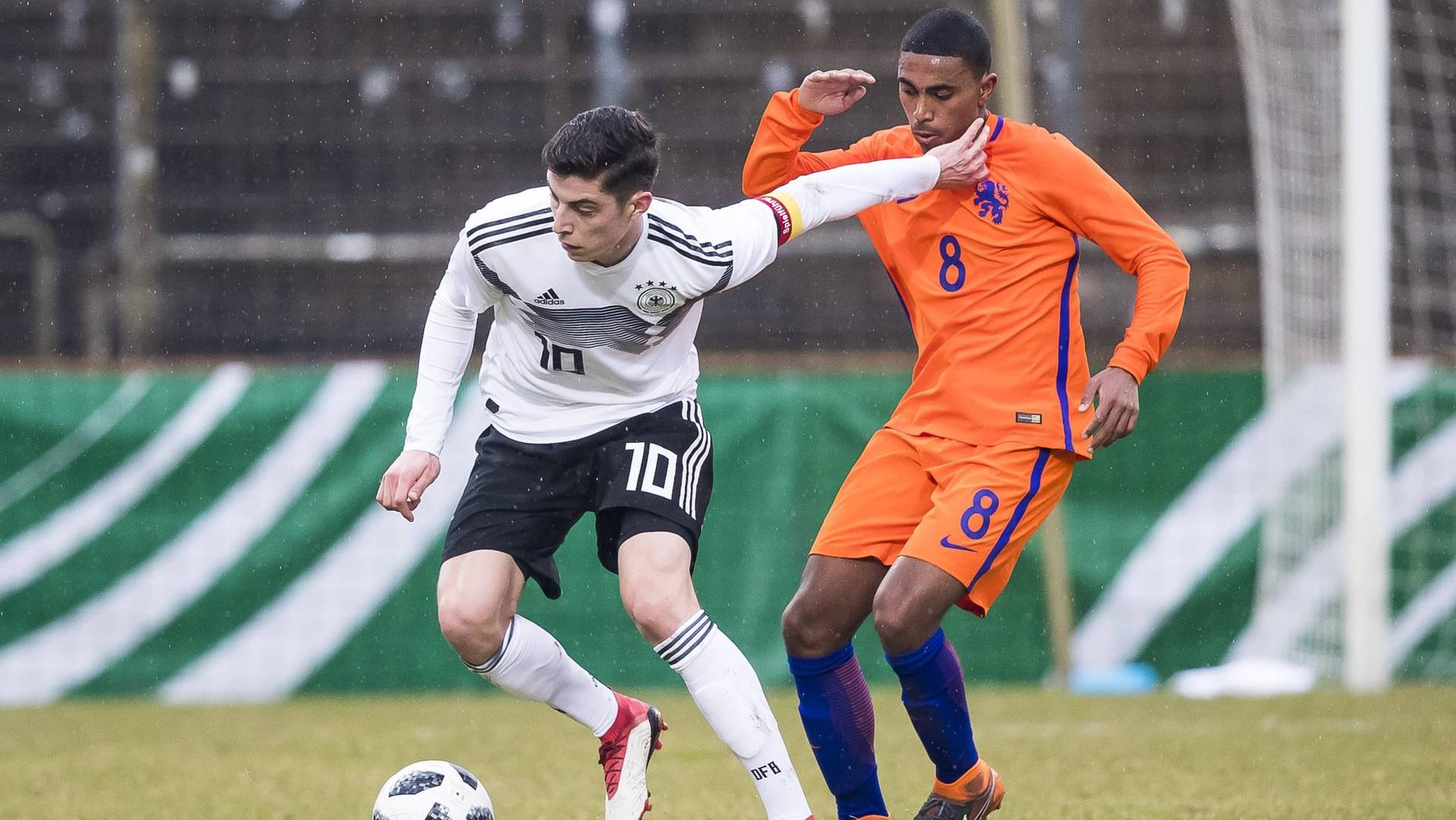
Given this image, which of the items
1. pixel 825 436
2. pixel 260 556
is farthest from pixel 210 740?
pixel 825 436

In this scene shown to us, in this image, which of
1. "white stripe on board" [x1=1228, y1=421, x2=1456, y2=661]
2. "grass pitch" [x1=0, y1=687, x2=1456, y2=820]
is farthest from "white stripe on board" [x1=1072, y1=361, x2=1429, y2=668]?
"grass pitch" [x1=0, y1=687, x2=1456, y2=820]

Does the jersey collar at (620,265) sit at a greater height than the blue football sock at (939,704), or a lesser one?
greater

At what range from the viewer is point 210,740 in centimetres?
709

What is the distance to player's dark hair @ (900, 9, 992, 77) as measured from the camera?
4.39 metres

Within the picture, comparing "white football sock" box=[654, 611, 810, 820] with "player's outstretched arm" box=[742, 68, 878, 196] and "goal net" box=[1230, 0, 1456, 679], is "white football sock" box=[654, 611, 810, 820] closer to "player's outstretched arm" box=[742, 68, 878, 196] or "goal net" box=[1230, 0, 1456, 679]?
"player's outstretched arm" box=[742, 68, 878, 196]

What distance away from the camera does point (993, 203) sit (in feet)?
14.8

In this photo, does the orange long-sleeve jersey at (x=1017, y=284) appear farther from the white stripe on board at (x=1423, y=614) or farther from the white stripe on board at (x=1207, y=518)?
the white stripe on board at (x=1423, y=614)

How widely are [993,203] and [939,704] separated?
135 cm

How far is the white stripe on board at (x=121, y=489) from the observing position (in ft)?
27.5

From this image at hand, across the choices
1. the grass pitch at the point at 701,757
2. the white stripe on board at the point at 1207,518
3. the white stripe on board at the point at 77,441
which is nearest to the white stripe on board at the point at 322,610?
the grass pitch at the point at 701,757

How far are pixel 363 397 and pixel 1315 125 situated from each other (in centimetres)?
534

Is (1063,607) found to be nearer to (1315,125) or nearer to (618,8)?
(1315,125)

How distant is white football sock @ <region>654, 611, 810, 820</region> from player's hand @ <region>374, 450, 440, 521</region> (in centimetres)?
73

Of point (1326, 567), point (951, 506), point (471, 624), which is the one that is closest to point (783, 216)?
point (951, 506)
